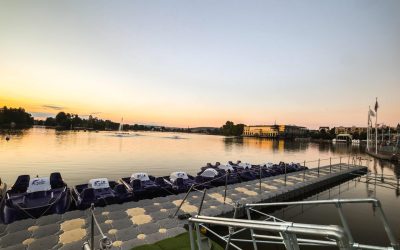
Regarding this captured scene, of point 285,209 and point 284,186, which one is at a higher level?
point 284,186

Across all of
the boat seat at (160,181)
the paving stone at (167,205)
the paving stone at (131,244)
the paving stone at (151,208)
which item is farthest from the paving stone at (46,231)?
the boat seat at (160,181)

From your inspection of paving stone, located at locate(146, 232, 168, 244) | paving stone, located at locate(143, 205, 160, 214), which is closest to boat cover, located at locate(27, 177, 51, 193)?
paving stone, located at locate(143, 205, 160, 214)

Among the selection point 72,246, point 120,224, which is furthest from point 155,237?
point 72,246

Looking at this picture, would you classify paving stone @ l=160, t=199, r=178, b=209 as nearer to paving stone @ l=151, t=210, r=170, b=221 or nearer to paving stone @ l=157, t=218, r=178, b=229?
paving stone @ l=151, t=210, r=170, b=221

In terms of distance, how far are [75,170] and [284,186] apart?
3004 centimetres

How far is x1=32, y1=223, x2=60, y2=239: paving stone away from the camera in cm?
994

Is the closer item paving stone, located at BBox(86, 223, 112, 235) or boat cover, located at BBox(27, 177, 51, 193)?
paving stone, located at BBox(86, 223, 112, 235)

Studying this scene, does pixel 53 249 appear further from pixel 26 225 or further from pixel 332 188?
pixel 332 188

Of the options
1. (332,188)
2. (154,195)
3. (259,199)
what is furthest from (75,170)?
(332,188)

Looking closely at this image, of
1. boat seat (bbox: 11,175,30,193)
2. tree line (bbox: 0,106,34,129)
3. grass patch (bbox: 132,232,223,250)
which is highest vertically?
tree line (bbox: 0,106,34,129)

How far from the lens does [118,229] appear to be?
426 inches

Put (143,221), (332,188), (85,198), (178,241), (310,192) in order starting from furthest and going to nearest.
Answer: (332,188) < (310,192) < (85,198) < (143,221) < (178,241)

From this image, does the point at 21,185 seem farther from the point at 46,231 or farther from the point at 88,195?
the point at 46,231

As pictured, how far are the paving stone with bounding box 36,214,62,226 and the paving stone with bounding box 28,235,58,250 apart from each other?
1610 millimetres
